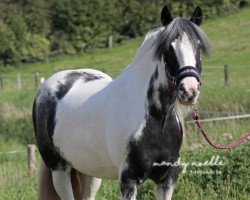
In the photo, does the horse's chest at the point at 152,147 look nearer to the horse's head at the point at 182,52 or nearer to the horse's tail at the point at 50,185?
the horse's head at the point at 182,52

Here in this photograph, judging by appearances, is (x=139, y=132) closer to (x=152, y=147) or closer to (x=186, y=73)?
(x=152, y=147)

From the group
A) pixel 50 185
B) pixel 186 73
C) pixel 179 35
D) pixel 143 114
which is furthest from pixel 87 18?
pixel 186 73

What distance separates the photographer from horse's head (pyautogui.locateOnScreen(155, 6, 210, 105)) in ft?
11.2

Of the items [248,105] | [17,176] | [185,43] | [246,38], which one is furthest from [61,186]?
[246,38]

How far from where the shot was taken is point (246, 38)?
1221 inches

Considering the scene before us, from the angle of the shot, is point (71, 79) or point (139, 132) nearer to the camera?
point (139, 132)

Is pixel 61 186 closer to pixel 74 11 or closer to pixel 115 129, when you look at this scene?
pixel 115 129

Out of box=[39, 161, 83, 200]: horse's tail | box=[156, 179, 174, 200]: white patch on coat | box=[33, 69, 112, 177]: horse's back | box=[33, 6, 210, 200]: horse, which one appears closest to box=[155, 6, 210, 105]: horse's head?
box=[33, 6, 210, 200]: horse

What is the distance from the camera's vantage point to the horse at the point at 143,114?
3.62 m

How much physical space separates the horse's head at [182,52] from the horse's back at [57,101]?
102 centimetres

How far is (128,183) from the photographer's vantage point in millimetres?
3820

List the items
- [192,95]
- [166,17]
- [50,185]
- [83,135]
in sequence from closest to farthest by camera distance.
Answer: [192,95] < [166,17] < [83,135] < [50,185]

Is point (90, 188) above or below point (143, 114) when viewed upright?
below

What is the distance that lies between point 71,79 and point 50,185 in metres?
1.03
